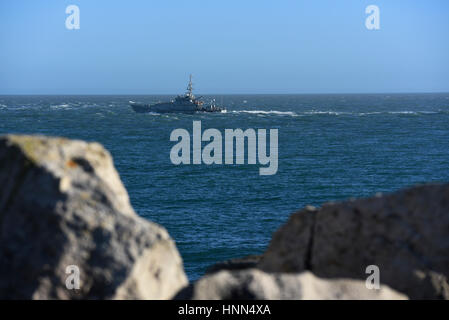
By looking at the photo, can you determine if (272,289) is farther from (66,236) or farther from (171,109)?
(171,109)

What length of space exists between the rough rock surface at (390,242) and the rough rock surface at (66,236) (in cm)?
197

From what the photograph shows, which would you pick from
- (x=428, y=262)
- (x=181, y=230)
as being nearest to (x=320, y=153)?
(x=181, y=230)

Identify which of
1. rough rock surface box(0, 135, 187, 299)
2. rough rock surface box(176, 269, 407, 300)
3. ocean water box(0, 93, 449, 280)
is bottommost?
ocean water box(0, 93, 449, 280)

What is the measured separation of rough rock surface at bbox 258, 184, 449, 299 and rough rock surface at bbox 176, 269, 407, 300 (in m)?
0.88

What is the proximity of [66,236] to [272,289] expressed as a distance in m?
1.95

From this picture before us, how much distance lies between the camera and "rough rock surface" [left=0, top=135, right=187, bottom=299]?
5.15 m

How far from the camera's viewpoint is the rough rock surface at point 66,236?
5.15 metres

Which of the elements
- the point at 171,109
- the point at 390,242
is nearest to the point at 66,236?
the point at 390,242

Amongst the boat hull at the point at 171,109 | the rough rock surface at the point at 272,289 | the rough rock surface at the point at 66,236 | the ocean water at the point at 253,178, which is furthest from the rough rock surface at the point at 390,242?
the boat hull at the point at 171,109

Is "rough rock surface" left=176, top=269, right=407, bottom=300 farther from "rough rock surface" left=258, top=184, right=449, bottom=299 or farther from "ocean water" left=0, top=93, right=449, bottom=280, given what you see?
"ocean water" left=0, top=93, right=449, bottom=280

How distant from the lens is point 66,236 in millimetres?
5148

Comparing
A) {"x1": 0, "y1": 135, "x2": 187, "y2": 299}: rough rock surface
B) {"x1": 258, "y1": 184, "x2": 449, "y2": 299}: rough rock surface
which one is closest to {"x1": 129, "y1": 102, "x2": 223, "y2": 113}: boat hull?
{"x1": 258, "y1": 184, "x2": 449, "y2": 299}: rough rock surface

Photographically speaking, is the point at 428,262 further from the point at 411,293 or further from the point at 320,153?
the point at 320,153
